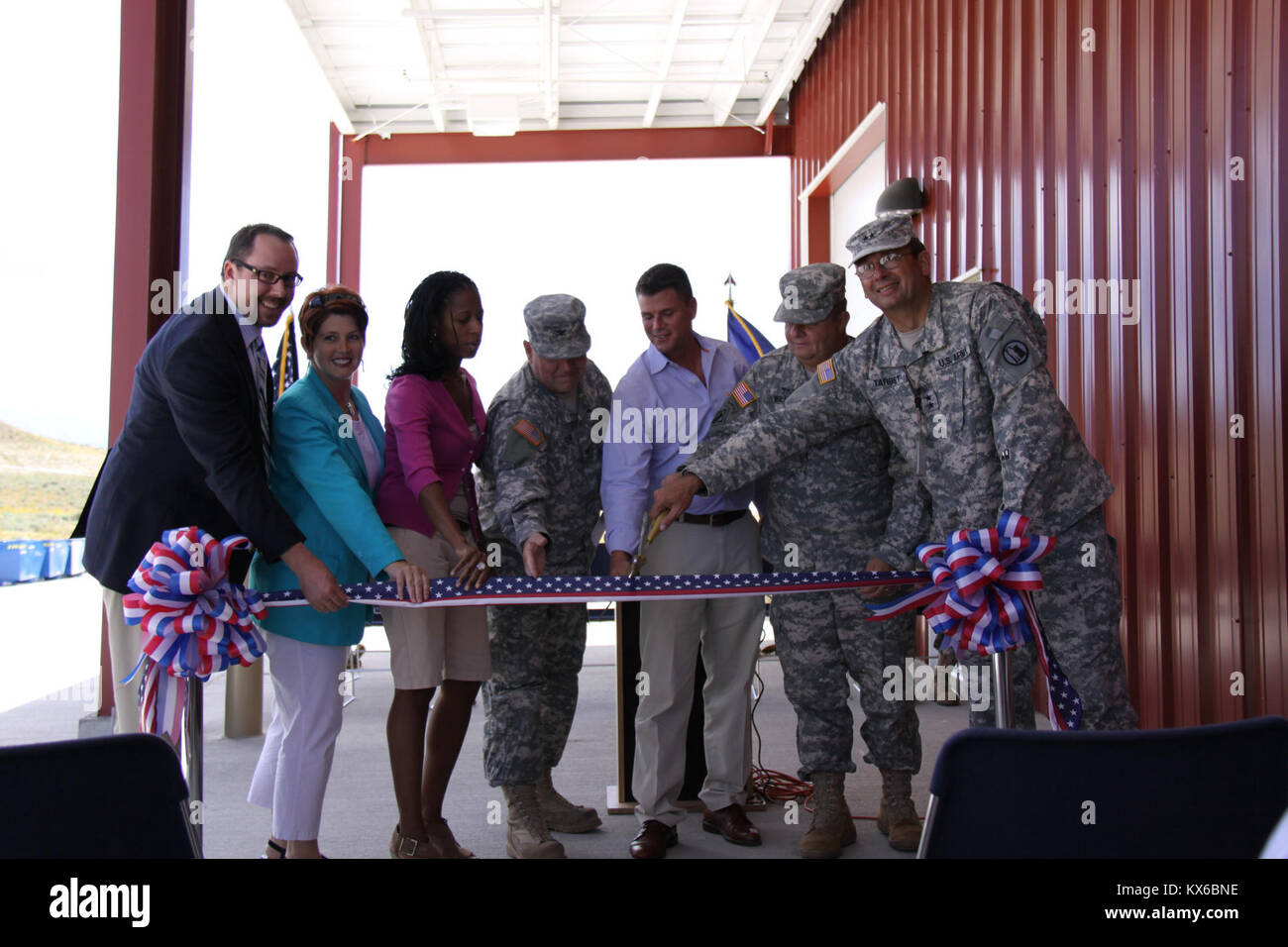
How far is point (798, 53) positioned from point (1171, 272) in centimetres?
698

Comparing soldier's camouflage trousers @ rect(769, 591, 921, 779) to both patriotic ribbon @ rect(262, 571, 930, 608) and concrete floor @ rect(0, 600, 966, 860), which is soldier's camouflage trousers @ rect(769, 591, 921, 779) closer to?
concrete floor @ rect(0, 600, 966, 860)

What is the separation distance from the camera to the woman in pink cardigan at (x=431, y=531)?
2.64m

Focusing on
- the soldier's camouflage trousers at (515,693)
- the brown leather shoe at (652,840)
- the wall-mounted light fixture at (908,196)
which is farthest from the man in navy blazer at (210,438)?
the wall-mounted light fixture at (908,196)

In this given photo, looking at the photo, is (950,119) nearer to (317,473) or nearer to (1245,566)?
(1245,566)

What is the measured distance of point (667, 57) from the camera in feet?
32.3

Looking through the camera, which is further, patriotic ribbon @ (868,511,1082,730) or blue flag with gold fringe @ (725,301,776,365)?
blue flag with gold fringe @ (725,301,776,365)

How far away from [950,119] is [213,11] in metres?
5.83

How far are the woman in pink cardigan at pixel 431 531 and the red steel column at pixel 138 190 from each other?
9.14ft

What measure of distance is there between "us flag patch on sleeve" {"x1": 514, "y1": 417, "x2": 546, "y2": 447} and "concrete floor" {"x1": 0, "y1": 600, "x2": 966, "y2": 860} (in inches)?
47.2

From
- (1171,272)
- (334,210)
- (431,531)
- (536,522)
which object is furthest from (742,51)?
(431,531)

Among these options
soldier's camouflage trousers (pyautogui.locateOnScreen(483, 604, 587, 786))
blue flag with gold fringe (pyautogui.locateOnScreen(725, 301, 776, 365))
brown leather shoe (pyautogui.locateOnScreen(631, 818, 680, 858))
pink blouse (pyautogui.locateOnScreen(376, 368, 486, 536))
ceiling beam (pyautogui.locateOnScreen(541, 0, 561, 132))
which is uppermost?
ceiling beam (pyautogui.locateOnScreen(541, 0, 561, 132))

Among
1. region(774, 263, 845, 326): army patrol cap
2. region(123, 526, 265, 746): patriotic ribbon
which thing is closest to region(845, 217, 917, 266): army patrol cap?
region(774, 263, 845, 326): army patrol cap

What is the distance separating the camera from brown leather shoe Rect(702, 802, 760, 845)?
10.4ft

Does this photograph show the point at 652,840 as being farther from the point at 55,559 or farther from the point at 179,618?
the point at 55,559
